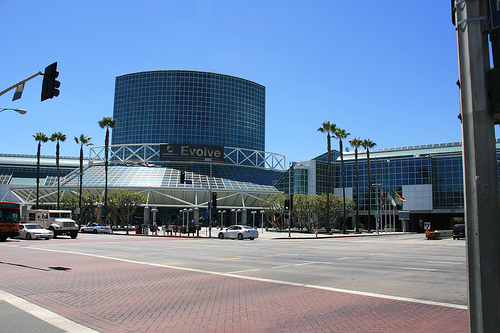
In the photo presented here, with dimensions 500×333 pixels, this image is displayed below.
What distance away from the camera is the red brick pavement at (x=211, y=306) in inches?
284

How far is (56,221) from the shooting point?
3897 centimetres

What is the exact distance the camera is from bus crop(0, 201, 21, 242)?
30172mm

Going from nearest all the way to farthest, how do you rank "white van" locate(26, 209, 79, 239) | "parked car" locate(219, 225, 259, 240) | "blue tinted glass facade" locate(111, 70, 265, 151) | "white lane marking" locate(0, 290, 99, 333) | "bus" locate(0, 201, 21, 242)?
"white lane marking" locate(0, 290, 99, 333), "bus" locate(0, 201, 21, 242), "white van" locate(26, 209, 79, 239), "parked car" locate(219, 225, 259, 240), "blue tinted glass facade" locate(111, 70, 265, 151)

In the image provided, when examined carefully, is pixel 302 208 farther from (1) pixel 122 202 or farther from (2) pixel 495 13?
(2) pixel 495 13

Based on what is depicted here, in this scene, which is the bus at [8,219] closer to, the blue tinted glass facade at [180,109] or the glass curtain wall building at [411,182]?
the glass curtain wall building at [411,182]

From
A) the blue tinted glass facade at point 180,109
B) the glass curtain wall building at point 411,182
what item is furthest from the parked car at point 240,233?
the blue tinted glass facade at point 180,109

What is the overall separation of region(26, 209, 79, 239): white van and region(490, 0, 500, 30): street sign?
133ft

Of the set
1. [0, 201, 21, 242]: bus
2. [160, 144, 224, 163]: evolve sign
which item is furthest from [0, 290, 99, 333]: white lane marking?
[160, 144, 224, 163]: evolve sign

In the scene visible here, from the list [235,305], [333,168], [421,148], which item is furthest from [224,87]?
[235,305]

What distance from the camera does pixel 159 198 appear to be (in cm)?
8369

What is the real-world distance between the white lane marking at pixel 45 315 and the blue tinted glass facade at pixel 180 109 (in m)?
115

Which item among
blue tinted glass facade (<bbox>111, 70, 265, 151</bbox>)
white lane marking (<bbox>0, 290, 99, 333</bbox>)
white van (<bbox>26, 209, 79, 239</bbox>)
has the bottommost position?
white lane marking (<bbox>0, 290, 99, 333</bbox>)

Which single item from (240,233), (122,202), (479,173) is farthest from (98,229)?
(479,173)

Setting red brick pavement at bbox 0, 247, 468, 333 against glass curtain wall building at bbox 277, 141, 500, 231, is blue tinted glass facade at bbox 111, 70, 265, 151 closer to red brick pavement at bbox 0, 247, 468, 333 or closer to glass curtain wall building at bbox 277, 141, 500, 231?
glass curtain wall building at bbox 277, 141, 500, 231
